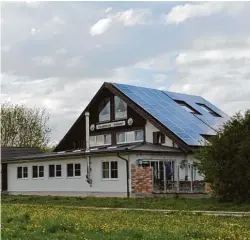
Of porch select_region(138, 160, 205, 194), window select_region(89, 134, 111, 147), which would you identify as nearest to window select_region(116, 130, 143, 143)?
window select_region(89, 134, 111, 147)

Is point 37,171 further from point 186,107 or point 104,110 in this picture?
point 186,107

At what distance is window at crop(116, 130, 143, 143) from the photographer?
38.3 meters

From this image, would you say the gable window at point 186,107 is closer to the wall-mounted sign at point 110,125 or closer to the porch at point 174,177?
the wall-mounted sign at point 110,125

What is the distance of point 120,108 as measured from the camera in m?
39.7

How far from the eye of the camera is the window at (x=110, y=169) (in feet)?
109

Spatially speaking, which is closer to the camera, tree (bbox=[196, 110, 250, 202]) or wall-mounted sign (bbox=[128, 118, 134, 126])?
tree (bbox=[196, 110, 250, 202])

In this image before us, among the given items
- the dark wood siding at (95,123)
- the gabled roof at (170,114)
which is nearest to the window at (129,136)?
the dark wood siding at (95,123)

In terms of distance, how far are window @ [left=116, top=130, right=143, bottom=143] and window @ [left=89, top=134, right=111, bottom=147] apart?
1.10 m

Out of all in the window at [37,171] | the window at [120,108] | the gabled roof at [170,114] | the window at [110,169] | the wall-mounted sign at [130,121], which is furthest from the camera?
the window at [120,108]

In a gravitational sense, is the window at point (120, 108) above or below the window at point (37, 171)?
above

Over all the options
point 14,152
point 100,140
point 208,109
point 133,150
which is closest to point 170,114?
point 100,140

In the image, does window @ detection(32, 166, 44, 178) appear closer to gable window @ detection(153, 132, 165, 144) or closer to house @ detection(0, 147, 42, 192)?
house @ detection(0, 147, 42, 192)

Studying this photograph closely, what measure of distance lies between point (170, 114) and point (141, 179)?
772cm

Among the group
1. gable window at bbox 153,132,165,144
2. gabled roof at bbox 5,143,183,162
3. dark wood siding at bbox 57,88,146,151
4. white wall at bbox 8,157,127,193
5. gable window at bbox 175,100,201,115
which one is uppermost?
gable window at bbox 175,100,201,115
